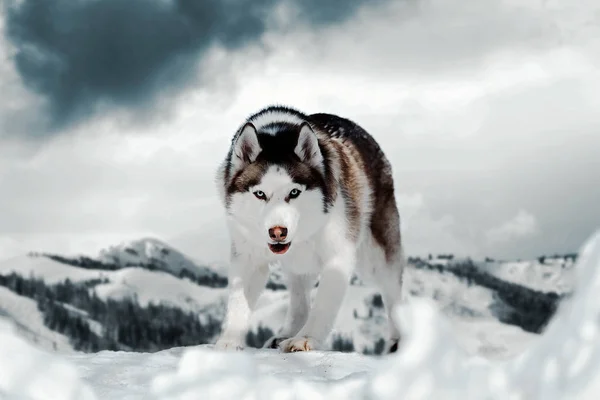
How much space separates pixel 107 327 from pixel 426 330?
551 ft

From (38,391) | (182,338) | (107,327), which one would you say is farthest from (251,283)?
(107,327)

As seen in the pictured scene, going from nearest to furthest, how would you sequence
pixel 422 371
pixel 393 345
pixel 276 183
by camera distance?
pixel 422 371, pixel 276 183, pixel 393 345

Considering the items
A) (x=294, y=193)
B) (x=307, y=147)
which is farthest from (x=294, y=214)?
(x=307, y=147)

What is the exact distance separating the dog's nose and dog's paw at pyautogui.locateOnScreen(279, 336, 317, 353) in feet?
4.08

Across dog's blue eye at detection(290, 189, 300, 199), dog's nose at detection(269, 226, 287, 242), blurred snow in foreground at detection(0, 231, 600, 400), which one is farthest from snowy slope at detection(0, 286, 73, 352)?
blurred snow in foreground at detection(0, 231, 600, 400)

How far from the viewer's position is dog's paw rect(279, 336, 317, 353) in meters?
8.58

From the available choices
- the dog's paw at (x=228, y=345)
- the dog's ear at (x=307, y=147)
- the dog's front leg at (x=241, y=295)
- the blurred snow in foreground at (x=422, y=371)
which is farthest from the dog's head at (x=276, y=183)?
the blurred snow in foreground at (x=422, y=371)

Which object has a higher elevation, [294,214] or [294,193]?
[294,193]

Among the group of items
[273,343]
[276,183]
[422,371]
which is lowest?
[422,371]

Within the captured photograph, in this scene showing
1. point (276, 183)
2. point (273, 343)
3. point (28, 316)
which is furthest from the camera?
point (28, 316)

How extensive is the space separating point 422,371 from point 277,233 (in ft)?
16.1

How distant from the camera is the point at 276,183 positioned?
8703 millimetres

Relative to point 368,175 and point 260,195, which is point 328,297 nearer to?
point 260,195

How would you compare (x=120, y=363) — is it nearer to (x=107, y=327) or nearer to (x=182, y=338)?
(x=182, y=338)
